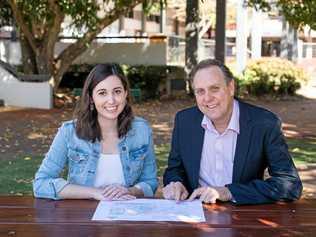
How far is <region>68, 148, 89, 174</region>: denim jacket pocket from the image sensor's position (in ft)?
10.8

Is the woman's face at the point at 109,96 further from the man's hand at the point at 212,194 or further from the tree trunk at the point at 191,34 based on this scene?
the tree trunk at the point at 191,34

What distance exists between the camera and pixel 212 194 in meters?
2.91

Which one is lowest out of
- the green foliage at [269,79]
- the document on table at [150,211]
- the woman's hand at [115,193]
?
Answer: the green foliage at [269,79]

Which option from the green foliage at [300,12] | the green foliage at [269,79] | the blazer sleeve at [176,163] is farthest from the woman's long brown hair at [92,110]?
the green foliage at [269,79]

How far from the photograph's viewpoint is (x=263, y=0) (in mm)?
17984

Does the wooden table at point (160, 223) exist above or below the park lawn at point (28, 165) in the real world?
above

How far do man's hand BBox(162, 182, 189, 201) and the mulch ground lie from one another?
12.4ft

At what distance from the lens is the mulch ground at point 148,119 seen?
10023 millimetres

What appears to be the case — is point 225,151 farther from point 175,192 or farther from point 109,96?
point 109,96

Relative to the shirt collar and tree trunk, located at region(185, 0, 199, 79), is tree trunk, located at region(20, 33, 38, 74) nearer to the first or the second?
tree trunk, located at region(185, 0, 199, 79)

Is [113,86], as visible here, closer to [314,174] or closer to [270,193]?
[270,193]

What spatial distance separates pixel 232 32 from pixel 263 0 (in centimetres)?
3563

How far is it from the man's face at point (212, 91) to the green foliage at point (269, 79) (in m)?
18.1

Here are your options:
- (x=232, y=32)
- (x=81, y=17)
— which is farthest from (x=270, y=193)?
(x=232, y=32)
